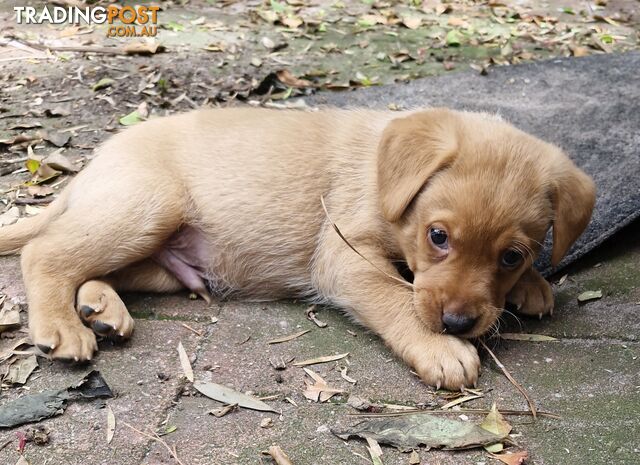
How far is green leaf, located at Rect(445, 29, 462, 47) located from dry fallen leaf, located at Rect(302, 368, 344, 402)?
20.3 feet

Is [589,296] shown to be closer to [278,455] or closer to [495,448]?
[495,448]

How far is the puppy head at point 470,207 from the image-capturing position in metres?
3.67

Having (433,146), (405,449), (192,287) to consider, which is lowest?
(192,287)

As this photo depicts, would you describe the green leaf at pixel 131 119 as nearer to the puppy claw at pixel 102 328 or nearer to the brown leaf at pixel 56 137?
the brown leaf at pixel 56 137

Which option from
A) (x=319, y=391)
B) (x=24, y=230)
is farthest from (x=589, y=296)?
(x=24, y=230)

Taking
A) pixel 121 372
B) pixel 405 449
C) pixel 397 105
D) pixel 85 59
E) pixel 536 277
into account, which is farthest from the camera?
pixel 85 59

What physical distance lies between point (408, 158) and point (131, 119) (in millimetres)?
3418

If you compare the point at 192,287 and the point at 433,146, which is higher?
the point at 433,146

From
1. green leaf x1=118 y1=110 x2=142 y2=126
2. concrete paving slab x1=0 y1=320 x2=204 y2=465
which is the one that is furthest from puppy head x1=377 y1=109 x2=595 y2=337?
green leaf x1=118 y1=110 x2=142 y2=126

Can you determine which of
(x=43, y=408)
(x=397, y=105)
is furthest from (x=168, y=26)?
(x=43, y=408)

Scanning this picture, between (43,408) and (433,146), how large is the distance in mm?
2221

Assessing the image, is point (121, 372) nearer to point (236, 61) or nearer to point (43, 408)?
point (43, 408)

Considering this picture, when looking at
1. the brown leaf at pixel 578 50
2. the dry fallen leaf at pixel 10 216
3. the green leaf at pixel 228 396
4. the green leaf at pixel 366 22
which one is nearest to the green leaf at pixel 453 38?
the green leaf at pixel 366 22

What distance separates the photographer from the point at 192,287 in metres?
4.56
